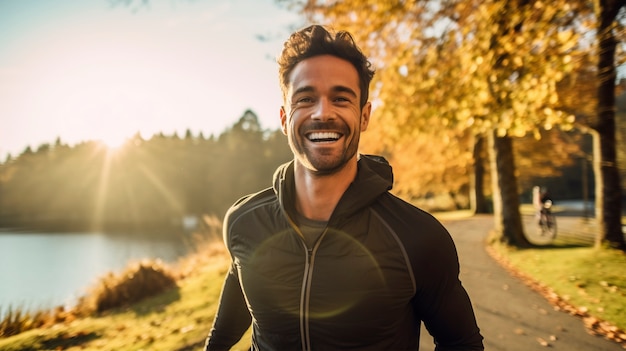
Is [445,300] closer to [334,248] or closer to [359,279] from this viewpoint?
[359,279]

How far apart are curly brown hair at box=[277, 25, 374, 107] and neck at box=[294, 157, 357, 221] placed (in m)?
0.43

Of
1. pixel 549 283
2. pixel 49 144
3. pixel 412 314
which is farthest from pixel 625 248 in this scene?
pixel 49 144

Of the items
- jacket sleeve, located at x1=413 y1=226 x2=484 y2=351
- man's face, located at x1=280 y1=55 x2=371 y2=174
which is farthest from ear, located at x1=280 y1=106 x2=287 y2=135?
jacket sleeve, located at x1=413 y1=226 x2=484 y2=351

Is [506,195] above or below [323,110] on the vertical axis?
below

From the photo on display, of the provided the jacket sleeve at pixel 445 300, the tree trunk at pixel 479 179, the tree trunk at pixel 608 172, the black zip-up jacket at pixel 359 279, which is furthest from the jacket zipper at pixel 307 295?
the tree trunk at pixel 479 179

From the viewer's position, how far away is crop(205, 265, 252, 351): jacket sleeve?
2.03 meters

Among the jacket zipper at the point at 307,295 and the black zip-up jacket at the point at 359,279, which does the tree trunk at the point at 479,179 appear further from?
the jacket zipper at the point at 307,295

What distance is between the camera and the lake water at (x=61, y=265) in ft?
31.0

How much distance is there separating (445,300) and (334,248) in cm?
60

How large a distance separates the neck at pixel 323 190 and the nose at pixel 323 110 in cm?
32

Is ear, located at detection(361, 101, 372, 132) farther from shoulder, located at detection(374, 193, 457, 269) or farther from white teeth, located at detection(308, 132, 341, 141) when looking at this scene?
shoulder, located at detection(374, 193, 457, 269)

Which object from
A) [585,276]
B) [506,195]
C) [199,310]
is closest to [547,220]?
[506,195]

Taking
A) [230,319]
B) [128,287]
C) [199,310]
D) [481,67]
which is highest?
[481,67]

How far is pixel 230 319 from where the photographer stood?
2047 millimetres
